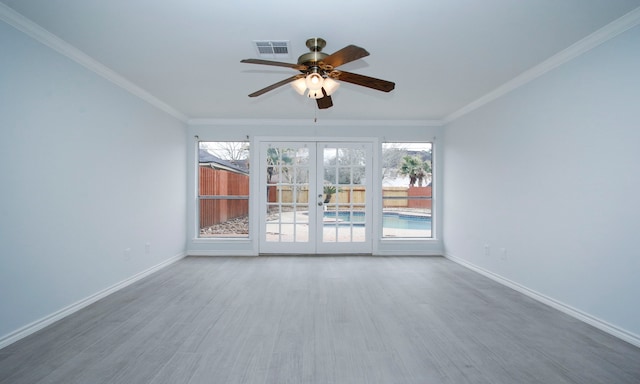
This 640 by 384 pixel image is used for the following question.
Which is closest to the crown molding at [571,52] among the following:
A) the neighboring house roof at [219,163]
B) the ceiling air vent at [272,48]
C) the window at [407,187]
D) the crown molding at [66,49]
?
the window at [407,187]

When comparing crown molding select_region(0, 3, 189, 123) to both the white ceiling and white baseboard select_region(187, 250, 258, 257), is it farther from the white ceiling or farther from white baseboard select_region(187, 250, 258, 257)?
white baseboard select_region(187, 250, 258, 257)

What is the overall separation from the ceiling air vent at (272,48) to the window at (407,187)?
307cm

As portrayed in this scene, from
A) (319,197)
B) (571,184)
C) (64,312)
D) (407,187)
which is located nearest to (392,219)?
(407,187)

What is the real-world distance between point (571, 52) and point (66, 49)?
14.7 ft

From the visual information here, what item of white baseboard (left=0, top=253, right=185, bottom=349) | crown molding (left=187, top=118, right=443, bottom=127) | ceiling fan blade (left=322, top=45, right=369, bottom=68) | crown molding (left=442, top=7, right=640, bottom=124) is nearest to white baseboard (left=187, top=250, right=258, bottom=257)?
white baseboard (left=0, top=253, right=185, bottom=349)

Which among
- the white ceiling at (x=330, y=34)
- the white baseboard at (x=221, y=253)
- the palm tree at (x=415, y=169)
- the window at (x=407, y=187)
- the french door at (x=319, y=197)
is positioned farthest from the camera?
the palm tree at (x=415, y=169)

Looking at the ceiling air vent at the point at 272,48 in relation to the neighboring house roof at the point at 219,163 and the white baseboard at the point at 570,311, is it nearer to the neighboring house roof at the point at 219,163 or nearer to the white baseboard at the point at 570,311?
the neighboring house roof at the point at 219,163

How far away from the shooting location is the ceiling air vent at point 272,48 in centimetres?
260

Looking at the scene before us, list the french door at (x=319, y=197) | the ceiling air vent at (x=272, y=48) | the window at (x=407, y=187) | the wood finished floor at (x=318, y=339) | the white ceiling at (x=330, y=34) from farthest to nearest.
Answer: the window at (x=407, y=187), the french door at (x=319, y=197), the ceiling air vent at (x=272, y=48), the white ceiling at (x=330, y=34), the wood finished floor at (x=318, y=339)

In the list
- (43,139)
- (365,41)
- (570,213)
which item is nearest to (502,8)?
(365,41)

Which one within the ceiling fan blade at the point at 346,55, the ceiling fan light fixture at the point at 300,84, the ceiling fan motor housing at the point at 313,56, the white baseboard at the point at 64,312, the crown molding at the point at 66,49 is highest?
the crown molding at the point at 66,49

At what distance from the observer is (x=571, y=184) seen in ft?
9.08

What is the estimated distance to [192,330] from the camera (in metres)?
2.44

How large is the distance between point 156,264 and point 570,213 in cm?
484
